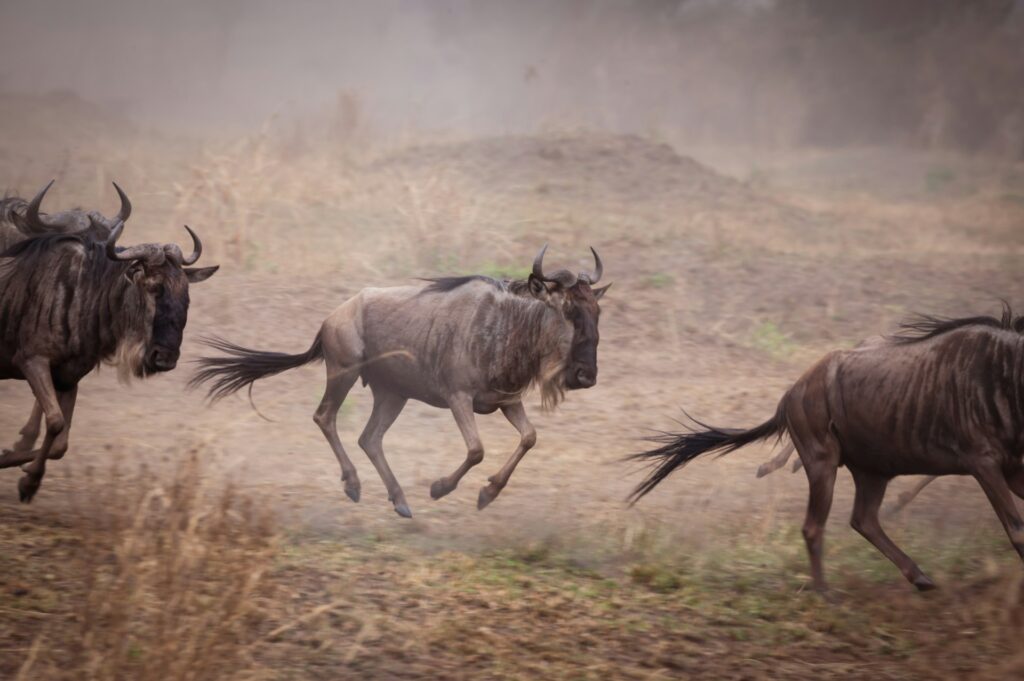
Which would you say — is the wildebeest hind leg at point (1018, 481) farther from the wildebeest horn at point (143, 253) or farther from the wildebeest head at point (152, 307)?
the wildebeest horn at point (143, 253)

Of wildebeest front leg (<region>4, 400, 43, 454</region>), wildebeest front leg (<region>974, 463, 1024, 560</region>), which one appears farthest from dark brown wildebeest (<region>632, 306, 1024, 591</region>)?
wildebeest front leg (<region>4, 400, 43, 454</region>)

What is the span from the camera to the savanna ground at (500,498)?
152 inches

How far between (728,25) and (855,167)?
999cm

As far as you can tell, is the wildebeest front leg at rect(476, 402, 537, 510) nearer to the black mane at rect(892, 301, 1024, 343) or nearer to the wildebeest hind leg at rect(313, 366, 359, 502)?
the wildebeest hind leg at rect(313, 366, 359, 502)

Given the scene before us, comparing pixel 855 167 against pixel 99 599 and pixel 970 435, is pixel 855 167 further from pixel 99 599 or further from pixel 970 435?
pixel 99 599

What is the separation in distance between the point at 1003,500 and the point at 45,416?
4.11 m

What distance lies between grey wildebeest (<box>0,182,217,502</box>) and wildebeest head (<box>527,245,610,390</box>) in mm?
1717

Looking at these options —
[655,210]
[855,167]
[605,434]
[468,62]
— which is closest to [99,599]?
[605,434]

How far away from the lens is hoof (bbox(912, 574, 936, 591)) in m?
4.71

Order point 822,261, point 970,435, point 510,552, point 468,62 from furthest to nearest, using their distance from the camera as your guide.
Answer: point 468,62 < point 822,261 < point 510,552 < point 970,435

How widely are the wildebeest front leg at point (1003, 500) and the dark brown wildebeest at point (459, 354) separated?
1.92m

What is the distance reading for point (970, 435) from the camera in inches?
180

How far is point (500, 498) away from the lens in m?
6.19

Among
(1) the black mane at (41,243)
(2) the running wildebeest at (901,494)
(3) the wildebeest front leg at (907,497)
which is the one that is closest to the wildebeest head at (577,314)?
(2) the running wildebeest at (901,494)
